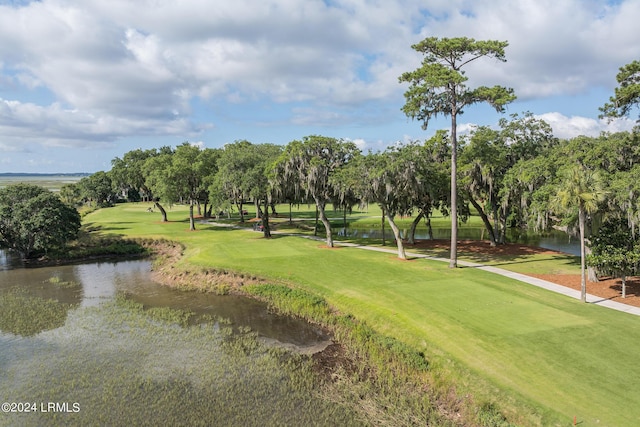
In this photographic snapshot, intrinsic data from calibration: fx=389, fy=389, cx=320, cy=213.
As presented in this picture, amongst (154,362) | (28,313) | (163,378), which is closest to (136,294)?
(28,313)

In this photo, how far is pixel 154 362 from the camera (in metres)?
15.1

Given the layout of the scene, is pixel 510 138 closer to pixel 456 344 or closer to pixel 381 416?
pixel 456 344

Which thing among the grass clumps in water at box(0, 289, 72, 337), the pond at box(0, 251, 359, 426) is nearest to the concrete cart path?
the pond at box(0, 251, 359, 426)

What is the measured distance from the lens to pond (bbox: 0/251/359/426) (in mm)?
11789

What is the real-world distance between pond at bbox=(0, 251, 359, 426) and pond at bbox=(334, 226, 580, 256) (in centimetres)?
2729

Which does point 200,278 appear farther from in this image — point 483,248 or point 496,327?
point 483,248

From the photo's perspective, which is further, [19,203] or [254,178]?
[254,178]

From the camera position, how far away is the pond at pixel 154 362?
11.8 metres

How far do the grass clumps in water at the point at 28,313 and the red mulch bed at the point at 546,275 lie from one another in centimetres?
2641

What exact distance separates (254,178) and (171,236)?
12.4 m

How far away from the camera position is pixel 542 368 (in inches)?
502

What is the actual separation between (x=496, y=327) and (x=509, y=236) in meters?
35.8

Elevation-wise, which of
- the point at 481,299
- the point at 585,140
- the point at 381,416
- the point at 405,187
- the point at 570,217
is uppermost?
the point at 585,140

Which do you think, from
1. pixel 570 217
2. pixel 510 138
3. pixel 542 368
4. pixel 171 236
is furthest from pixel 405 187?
pixel 171 236
